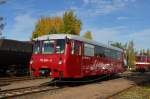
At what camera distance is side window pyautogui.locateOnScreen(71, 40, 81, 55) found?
19.7 metres

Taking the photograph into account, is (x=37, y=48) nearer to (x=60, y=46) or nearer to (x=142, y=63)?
(x=60, y=46)

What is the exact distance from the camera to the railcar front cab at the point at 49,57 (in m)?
19.2

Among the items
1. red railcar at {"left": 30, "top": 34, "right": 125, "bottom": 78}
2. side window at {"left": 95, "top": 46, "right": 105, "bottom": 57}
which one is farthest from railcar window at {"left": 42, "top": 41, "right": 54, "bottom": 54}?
side window at {"left": 95, "top": 46, "right": 105, "bottom": 57}

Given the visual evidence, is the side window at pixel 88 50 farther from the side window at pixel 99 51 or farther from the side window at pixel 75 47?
the side window at pixel 75 47

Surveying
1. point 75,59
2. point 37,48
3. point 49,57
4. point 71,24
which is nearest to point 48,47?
point 49,57

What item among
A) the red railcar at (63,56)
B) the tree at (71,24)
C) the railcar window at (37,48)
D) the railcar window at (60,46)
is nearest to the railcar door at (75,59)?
the red railcar at (63,56)

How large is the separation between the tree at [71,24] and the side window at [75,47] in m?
37.2

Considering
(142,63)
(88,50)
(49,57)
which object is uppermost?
(88,50)

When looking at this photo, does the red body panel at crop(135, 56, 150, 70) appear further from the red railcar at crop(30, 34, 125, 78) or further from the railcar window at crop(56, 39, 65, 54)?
the railcar window at crop(56, 39, 65, 54)

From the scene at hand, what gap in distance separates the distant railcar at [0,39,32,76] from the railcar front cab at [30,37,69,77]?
6998 millimetres

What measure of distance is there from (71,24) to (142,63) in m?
17.4

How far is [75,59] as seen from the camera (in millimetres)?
19969

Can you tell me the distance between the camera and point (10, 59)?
92.1 ft

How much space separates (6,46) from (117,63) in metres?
10.4
